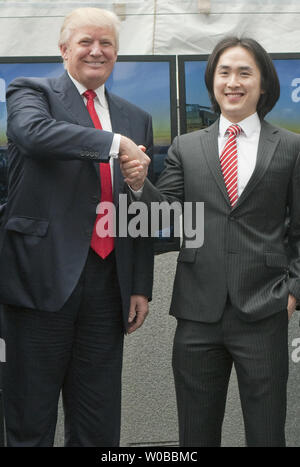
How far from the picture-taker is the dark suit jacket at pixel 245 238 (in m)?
1.97

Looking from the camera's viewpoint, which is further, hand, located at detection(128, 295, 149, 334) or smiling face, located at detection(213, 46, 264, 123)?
hand, located at detection(128, 295, 149, 334)

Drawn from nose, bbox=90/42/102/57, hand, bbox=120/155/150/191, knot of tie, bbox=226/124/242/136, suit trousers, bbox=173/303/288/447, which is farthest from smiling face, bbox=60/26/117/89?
suit trousers, bbox=173/303/288/447

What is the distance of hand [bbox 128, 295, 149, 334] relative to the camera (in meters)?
2.15

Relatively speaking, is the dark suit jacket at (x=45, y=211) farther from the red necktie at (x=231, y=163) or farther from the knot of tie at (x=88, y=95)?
the red necktie at (x=231, y=163)

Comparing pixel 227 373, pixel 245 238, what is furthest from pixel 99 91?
pixel 227 373

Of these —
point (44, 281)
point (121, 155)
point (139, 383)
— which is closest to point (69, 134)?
point (121, 155)

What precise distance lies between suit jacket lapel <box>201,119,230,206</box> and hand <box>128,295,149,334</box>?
0.43 meters

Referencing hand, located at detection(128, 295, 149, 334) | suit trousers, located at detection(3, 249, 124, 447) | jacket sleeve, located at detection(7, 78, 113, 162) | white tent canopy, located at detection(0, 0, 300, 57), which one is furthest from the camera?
white tent canopy, located at detection(0, 0, 300, 57)

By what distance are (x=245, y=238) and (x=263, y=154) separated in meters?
0.26

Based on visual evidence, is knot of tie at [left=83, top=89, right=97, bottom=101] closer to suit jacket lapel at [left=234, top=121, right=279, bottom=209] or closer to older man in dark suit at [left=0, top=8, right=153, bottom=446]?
older man in dark suit at [left=0, top=8, right=153, bottom=446]

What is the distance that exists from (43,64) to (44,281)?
1.03 meters

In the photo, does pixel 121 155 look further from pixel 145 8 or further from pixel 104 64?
pixel 145 8

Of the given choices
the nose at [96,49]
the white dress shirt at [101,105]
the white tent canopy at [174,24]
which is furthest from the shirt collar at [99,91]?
the white tent canopy at [174,24]
